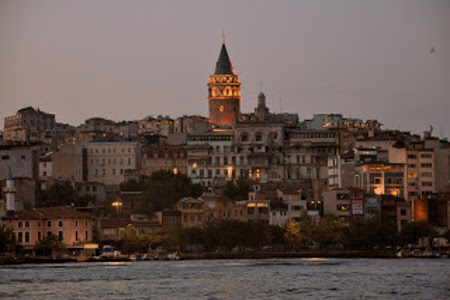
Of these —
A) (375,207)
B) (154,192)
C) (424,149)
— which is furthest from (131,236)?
(424,149)

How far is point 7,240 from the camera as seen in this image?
108812 millimetres

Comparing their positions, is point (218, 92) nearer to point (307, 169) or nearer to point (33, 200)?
point (307, 169)

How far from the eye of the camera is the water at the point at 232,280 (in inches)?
3044

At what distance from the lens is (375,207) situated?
129 m

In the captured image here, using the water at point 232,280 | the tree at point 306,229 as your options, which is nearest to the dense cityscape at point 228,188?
the tree at point 306,229

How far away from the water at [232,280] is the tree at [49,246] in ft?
12.7

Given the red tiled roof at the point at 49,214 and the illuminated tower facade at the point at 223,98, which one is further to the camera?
the illuminated tower facade at the point at 223,98

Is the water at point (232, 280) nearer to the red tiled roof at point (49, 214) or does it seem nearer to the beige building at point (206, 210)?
the red tiled roof at point (49, 214)

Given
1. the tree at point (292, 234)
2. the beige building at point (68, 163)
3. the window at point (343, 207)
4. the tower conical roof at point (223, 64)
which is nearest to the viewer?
the tree at point (292, 234)

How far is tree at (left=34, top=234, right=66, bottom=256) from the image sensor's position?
112m

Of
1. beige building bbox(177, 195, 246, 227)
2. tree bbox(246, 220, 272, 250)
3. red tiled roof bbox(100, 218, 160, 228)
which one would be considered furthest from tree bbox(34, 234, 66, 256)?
beige building bbox(177, 195, 246, 227)

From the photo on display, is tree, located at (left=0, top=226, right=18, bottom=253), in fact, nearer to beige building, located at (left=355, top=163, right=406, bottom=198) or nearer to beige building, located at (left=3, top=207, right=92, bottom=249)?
beige building, located at (left=3, top=207, right=92, bottom=249)

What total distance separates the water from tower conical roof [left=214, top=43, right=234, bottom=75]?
247 feet

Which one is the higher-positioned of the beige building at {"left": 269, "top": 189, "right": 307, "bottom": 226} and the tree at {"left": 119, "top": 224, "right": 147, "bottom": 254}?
the beige building at {"left": 269, "top": 189, "right": 307, "bottom": 226}
